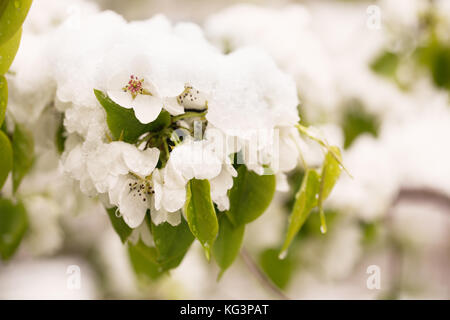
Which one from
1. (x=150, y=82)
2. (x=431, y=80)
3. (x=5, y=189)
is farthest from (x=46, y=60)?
(x=431, y=80)

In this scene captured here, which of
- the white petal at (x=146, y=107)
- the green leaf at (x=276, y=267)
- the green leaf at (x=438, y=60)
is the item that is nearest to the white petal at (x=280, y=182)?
the white petal at (x=146, y=107)

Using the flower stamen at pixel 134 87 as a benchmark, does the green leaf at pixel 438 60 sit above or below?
below

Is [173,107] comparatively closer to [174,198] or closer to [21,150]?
[174,198]

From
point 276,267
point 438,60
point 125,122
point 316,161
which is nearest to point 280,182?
point 125,122

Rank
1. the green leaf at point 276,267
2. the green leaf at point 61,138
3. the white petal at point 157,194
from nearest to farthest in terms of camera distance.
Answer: the white petal at point 157,194, the green leaf at point 61,138, the green leaf at point 276,267

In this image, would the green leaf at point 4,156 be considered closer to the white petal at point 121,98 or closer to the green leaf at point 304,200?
the white petal at point 121,98
